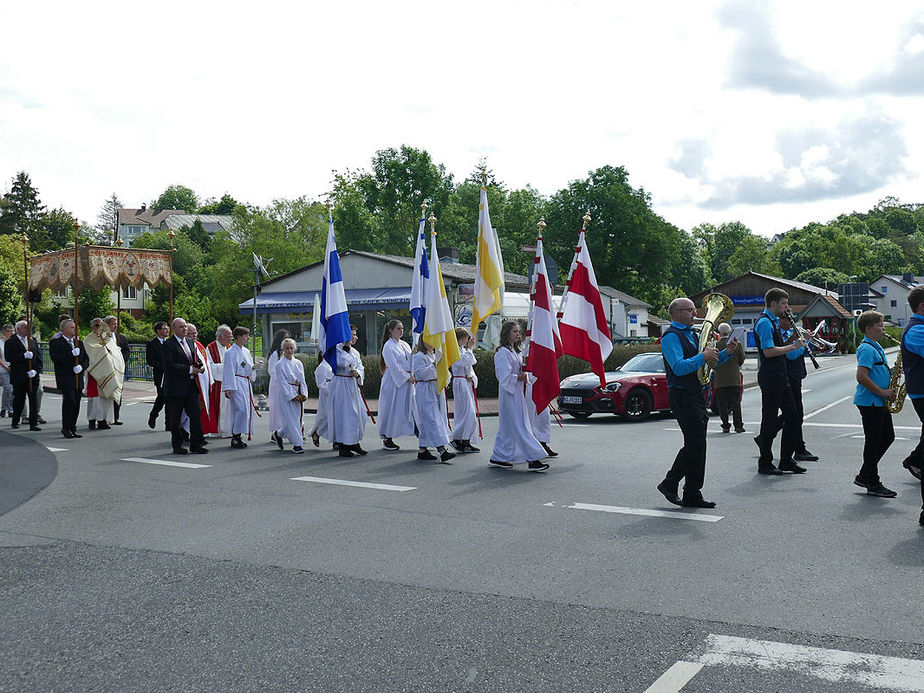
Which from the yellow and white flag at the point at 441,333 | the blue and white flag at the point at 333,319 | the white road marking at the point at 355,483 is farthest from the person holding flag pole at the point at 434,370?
the white road marking at the point at 355,483

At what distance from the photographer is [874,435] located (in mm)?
8070

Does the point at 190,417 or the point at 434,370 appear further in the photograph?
the point at 190,417

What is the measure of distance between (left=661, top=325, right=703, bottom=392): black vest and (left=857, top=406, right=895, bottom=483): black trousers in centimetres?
167

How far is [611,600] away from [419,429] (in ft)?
22.2

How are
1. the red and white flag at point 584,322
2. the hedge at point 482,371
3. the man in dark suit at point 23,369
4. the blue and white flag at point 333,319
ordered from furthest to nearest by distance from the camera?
the hedge at point 482,371, the man in dark suit at point 23,369, the blue and white flag at point 333,319, the red and white flag at point 584,322

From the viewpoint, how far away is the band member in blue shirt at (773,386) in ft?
31.2

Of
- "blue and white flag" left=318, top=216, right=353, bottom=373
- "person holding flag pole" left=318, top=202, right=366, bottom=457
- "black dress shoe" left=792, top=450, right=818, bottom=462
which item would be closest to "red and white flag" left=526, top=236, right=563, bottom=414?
"person holding flag pole" left=318, top=202, right=366, bottom=457

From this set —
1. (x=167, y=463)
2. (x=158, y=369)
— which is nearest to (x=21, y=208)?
(x=158, y=369)

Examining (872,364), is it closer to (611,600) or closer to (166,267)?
(611,600)

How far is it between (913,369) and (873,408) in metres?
1.14

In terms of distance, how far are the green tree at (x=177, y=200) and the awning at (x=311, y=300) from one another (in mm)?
122094

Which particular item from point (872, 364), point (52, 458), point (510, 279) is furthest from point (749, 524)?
point (510, 279)

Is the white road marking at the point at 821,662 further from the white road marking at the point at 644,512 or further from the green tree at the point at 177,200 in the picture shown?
the green tree at the point at 177,200

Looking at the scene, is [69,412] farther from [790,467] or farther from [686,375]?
[790,467]
